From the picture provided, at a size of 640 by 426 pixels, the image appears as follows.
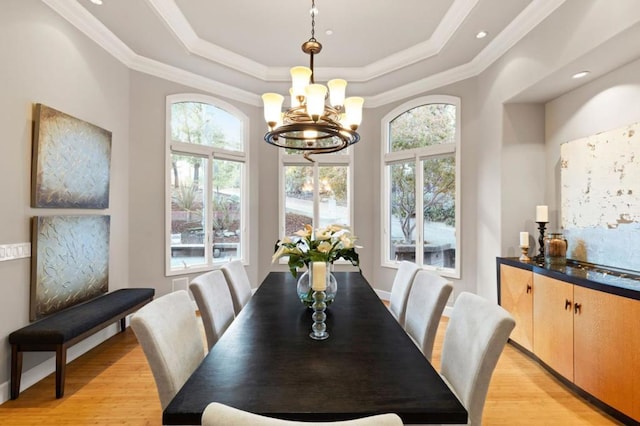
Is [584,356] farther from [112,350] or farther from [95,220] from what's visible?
[95,220]

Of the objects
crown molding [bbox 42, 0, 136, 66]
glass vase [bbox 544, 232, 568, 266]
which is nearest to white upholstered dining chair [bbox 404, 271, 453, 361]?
glass vase [bbox 544, 232, 568, 266]

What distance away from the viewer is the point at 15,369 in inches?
93.9

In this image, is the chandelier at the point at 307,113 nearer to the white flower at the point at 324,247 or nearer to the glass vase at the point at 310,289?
the white flower at the point at 324,247

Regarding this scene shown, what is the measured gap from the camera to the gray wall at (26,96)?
2396 millimetres

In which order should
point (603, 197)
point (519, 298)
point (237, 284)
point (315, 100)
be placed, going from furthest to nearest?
point (519, 298) < point (603, 197) < point (237, 284) < point (315, 100)

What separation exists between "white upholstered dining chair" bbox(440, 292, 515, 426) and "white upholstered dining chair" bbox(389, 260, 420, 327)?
743mm

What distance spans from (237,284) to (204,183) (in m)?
2.50

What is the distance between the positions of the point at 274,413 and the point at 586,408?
2.57 m

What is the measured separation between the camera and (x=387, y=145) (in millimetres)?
5090

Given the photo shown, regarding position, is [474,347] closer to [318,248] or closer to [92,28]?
[318,248]

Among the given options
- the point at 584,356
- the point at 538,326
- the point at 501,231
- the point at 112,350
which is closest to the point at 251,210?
the point at 112,350

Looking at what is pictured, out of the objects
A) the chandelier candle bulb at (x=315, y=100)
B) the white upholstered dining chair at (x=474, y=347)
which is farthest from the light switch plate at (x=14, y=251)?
the white upholstered dining chair at (x=474, y=347)

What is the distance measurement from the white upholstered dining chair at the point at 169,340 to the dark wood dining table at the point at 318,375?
17cm

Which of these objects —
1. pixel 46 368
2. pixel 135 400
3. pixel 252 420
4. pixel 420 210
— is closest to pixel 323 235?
pixel 252 420
